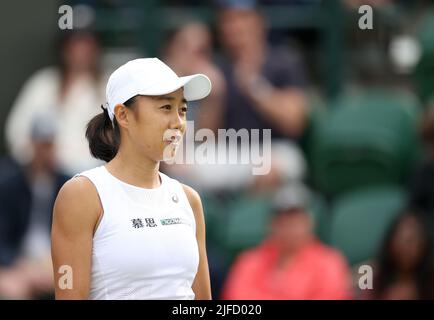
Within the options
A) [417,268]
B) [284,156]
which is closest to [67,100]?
[284,156]

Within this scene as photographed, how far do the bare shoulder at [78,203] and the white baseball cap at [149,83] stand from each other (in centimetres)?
18

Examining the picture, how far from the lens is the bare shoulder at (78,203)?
215 centimetres

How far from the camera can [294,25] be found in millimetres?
6945

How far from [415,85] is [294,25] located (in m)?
0.91

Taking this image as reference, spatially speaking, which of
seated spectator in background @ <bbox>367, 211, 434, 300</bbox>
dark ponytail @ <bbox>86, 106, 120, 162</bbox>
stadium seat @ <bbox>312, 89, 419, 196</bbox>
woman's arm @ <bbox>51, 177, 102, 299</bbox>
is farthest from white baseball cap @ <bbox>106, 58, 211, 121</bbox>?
stadium seat @ <bbox>312, 89, 419, 196</bbox>

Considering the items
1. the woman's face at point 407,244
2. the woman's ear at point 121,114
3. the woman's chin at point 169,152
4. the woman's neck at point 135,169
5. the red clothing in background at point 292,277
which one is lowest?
the red clothing in background at point 292,277

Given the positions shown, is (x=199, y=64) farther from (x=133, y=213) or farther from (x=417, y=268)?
(x=133, y=213)

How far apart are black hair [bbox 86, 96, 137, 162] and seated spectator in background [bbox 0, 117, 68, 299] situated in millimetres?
3108

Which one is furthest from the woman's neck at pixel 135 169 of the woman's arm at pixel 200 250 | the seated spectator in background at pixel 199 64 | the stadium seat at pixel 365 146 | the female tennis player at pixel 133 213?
the stadium seat at pixel 365 146

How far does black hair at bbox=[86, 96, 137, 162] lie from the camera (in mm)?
2260

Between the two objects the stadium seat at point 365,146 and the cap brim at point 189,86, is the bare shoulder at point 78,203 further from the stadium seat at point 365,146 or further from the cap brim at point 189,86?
the stadium seat at point 365,146

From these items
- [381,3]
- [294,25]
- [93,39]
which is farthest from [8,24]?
[381,3]

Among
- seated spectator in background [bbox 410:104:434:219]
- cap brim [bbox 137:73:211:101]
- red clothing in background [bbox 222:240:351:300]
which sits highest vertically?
cap brim [bbox 137:73:211:101]

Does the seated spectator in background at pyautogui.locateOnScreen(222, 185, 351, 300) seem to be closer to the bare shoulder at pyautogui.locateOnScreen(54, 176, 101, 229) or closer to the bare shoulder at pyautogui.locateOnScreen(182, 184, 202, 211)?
the bare shoulder at pyautogui.locateOnScreen(182, 184, 202, 211)
